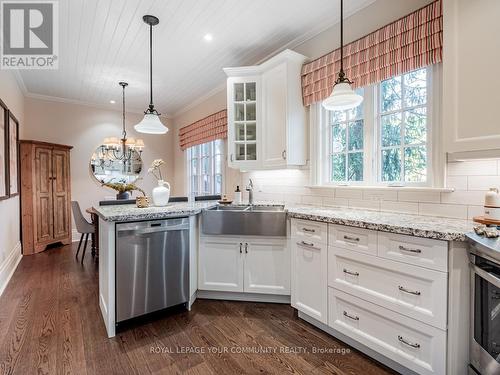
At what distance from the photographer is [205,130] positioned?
4.72 m

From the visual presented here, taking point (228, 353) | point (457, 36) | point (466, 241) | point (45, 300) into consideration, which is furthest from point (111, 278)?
point (457, 36)

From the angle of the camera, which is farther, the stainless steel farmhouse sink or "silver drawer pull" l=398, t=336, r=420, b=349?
the stainless steel farmhouse sink

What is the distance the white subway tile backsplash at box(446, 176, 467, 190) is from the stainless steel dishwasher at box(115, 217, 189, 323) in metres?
2.03

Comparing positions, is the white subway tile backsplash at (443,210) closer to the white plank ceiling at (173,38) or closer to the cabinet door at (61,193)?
the white plank ceiling at (173,38)

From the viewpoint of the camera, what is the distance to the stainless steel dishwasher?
2.06 m

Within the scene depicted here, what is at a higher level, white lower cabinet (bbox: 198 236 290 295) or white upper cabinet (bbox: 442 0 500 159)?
white upper cabinet (bbox: 442 0 500 159)

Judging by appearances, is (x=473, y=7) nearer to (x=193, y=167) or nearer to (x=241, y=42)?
(x=241, y=42)

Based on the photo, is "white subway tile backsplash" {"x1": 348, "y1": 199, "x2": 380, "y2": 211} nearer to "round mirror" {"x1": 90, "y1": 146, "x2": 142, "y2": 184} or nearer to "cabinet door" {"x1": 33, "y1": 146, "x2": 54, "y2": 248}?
"round mirror" {"x1": 90, "y1": 146, "x2": 142, "y2": 184}

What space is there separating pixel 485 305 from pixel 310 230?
1.08 m

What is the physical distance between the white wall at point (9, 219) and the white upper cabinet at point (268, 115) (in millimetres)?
2681

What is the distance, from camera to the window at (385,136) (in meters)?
2.11

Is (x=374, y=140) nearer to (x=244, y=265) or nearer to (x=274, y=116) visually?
(x=274, y=116)

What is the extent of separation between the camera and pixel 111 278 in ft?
6.62

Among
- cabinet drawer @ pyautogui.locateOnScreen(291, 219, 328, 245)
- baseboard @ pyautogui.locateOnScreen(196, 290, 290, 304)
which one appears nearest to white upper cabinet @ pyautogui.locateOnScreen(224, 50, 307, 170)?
cabinet drawer @ pyautogui.locateOnScreen(291, 219, 328, 245)
